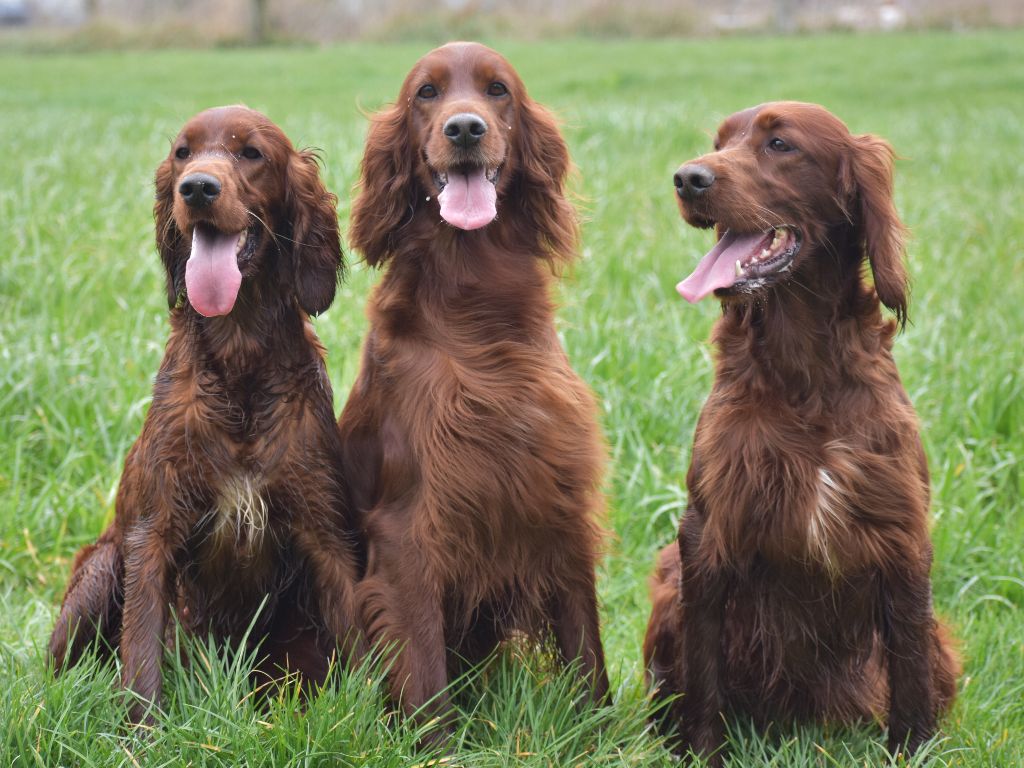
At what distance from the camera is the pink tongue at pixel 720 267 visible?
2.54m

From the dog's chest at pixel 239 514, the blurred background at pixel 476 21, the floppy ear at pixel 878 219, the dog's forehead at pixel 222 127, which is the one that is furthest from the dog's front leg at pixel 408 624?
the blurred background at pixel 476 21

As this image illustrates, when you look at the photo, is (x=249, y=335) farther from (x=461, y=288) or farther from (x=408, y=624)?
(x=408, y=624)

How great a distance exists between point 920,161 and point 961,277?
4.13m

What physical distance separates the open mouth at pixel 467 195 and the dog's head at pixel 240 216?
0.33m

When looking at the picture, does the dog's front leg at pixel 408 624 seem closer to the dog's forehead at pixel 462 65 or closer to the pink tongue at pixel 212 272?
the pink tongue at pixel 212 272

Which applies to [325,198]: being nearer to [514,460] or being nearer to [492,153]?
[492,153]

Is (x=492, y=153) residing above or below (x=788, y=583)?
above

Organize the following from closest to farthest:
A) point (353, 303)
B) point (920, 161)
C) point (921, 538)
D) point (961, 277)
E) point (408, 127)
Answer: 1. point (921, 538)
2. point (408, 127)
3. point (353, 303)
4. point (961, 277)
5. point (920, 161)

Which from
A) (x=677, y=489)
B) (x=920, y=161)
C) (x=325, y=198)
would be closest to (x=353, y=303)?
(x=677, y=489)

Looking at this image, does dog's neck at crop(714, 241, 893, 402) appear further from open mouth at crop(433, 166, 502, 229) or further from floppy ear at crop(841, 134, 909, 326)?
open mouth at crop(433, 166, 502, 229)

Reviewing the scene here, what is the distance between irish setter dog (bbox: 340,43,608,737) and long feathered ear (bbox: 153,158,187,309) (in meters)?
0.44

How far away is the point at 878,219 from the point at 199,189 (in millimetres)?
1505

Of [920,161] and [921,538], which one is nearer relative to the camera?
[921,538]

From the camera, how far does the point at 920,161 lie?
968cm
